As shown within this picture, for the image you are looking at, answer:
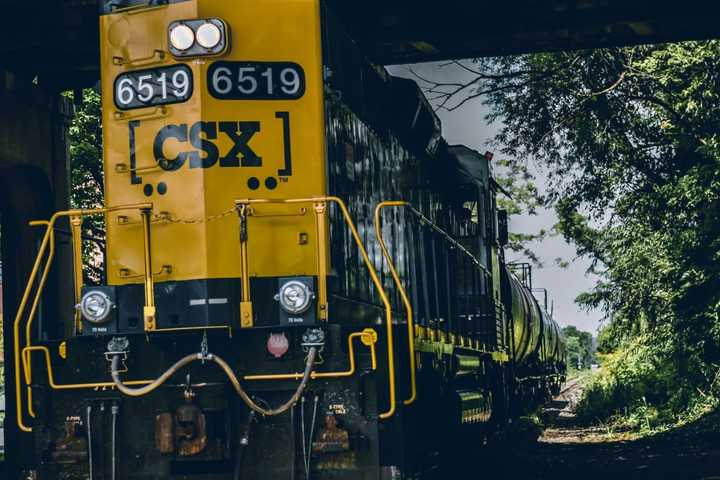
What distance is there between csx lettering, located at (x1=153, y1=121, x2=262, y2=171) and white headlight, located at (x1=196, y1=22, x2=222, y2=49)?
529mm

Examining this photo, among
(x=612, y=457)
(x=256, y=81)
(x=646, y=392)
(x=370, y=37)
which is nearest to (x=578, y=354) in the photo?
(x=646, y=392)

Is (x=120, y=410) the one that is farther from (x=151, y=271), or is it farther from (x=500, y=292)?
(x=500, y=292)

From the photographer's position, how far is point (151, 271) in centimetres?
690

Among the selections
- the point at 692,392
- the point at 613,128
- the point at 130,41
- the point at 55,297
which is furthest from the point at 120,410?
the point at 692,392

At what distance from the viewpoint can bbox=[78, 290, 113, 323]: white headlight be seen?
22.5 ft

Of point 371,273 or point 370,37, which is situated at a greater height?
point 370,37

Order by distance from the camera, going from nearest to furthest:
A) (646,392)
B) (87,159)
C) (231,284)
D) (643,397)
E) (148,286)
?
1. (148,286)
2. (231,284)
3. (643,397)
4. (646,392)
5. (87,159)

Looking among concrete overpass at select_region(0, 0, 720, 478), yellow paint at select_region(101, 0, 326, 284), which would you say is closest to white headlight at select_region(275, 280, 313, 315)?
yellow paint at select_region(101, 0, 326, 284)

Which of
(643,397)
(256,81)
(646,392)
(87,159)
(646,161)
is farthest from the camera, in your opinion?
(87,159)

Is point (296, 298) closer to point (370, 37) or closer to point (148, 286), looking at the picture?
point (148, 286)

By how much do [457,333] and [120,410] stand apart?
4779 millimetres

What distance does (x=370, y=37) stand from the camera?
12117 mm

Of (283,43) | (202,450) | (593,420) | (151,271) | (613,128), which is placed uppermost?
(613,128)

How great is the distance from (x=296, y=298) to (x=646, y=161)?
1314cm
